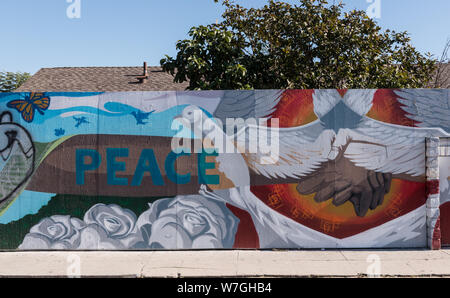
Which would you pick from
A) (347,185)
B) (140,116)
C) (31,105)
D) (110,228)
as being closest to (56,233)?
(110,228)

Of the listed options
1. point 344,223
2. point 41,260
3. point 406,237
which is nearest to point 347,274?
point 344,223

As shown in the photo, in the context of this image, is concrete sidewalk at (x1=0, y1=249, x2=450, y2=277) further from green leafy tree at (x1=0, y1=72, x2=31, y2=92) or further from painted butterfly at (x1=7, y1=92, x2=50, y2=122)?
green leafy tree at (x1=0, y1=72, x2=31, y2=92)

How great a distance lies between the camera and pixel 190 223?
7.57m

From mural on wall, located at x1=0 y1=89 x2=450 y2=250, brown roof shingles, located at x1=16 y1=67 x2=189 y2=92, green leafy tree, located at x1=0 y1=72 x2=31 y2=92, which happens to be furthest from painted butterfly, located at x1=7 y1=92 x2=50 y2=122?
green leafy tree, located at x1=0 y1=72 x2=31 y2=92

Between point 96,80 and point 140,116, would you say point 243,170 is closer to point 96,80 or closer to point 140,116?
point 140,116

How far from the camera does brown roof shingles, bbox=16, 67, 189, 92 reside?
21.2 m

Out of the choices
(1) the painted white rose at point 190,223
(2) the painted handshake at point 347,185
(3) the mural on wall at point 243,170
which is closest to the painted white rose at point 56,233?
(3) the mural on wall at point 243,170

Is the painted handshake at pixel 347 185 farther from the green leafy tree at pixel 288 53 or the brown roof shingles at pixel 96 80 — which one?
the brown roof shingles at pixel 96 80

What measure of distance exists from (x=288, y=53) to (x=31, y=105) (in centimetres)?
773

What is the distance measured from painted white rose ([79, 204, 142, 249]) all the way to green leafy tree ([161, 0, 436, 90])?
4719 millimetres

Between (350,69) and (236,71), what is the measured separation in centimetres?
385

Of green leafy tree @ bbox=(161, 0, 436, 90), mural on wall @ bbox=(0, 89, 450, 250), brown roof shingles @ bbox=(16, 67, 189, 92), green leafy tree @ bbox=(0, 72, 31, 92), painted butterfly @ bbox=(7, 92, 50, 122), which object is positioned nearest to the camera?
mural on wall @ bbox=(0, 89, 450, 250)

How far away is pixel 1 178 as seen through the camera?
7.65 metres

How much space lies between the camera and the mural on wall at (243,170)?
752cm
